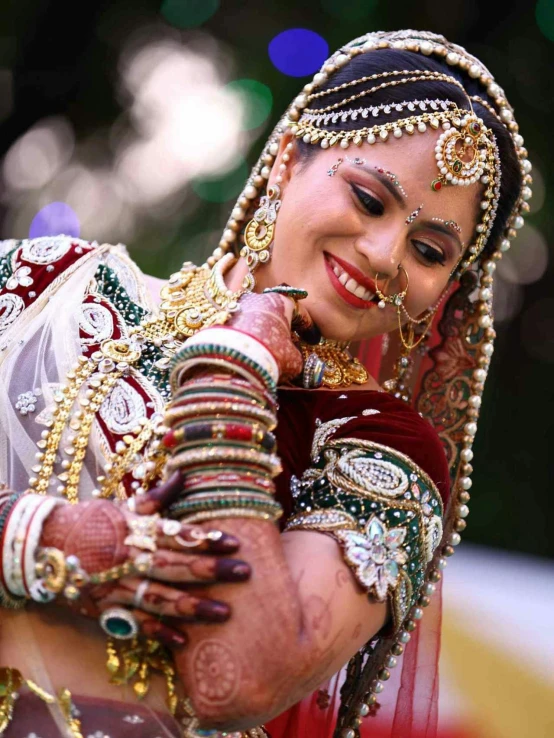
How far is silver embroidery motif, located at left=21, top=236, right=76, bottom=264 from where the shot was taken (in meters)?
2.01

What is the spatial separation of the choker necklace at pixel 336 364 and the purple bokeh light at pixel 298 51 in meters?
2.79

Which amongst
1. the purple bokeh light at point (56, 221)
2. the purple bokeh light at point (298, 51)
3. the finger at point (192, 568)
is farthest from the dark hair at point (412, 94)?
the purple bokeh light at point (56, 221)

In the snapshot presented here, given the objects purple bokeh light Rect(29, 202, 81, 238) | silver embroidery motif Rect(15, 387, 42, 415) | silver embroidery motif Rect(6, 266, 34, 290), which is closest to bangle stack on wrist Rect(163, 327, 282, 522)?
silver embroidery motif Rect(15, 387, 42, 415)

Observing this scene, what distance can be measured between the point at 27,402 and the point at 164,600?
22.7 inches

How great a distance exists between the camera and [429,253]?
1911mm

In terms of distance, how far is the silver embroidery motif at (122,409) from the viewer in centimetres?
168

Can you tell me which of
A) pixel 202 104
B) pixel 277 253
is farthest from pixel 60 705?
pixel 202 104

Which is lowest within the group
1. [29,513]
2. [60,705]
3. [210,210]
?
[60,705]

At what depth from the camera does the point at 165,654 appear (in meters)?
1.48

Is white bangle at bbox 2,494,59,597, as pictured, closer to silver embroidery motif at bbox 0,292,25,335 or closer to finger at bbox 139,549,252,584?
finger at bbox 139,549,252,584

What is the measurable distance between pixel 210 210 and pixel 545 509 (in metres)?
2.53

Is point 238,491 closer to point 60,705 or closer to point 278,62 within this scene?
point 60,705

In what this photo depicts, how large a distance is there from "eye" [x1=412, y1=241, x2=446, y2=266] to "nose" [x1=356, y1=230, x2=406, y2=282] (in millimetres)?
66

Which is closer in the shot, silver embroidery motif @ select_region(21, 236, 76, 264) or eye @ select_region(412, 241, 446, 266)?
eye @ select_region(412, 241, 446, 266)
